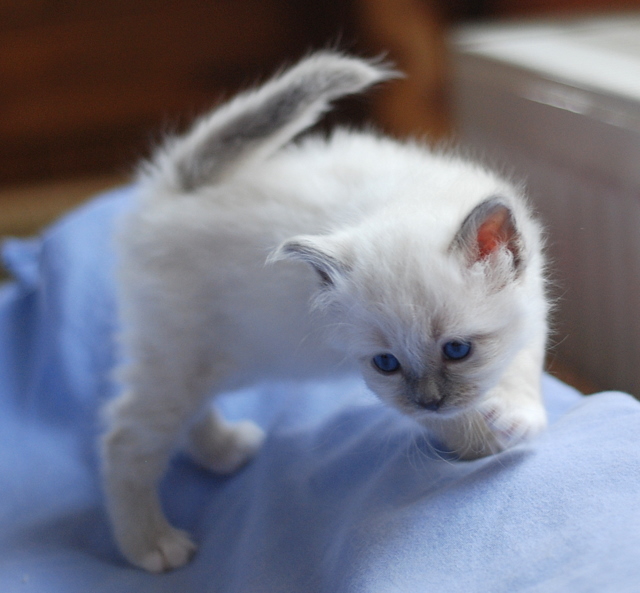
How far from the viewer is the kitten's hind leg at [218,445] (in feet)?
4.85

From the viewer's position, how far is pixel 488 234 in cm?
98

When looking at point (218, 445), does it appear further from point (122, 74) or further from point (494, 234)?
point (122, 74)

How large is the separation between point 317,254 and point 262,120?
0.39m

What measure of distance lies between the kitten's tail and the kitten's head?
32cm

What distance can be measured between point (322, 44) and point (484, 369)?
6.05 feet

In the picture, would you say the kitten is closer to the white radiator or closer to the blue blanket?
the blue blanket

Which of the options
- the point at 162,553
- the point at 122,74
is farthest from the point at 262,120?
the point at 122,74

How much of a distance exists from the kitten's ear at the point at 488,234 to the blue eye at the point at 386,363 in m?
0.17

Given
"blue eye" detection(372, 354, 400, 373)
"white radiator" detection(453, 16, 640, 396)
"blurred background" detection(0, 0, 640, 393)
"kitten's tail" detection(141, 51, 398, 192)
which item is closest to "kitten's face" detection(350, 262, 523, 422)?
"blue eye" detection(372, 354, 400, 373)

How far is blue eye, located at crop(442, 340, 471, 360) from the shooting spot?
0.99 m

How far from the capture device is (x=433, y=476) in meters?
1.15

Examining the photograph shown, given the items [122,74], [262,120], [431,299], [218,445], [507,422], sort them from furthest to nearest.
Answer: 1. [122,74]
2. [218,445]
3. [262,120]
4. [507,422]
5. [431,299]

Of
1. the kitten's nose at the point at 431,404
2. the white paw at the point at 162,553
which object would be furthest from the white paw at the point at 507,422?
the white paw at the point at 162,553

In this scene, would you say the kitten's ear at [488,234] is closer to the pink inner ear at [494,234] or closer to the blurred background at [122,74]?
the pink inner ear at [494,234]
